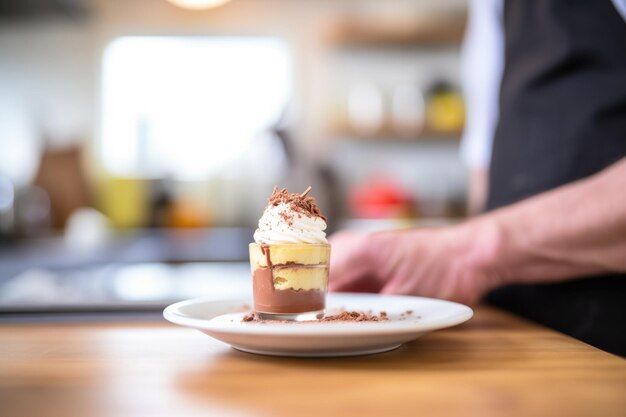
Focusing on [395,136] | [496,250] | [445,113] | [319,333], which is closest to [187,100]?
[395,136]

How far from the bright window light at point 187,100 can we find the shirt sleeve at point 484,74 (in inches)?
107

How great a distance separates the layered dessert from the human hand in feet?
0.39

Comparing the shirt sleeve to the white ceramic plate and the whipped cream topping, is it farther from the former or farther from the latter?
the white ceramic plate

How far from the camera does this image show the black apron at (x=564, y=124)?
1160 millimetres

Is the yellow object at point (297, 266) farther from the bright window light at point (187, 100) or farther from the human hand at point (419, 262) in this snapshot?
the bright window light at point (187, 100)

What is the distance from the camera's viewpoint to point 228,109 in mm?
4676

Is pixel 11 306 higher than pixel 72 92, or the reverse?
pixel 72 92

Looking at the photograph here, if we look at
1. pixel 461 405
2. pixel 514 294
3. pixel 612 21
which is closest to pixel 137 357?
pixel 461 405

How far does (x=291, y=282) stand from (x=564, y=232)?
42 centimetres

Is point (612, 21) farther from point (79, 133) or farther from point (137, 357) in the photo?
point (79, 133)

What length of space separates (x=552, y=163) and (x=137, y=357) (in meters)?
0.82

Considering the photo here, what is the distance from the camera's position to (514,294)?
129cm

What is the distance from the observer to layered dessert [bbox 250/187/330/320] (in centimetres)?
92

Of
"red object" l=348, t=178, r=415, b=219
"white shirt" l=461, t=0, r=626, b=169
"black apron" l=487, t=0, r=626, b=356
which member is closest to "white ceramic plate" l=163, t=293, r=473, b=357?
"black apron" l=487, t=0, r=626, b=356
